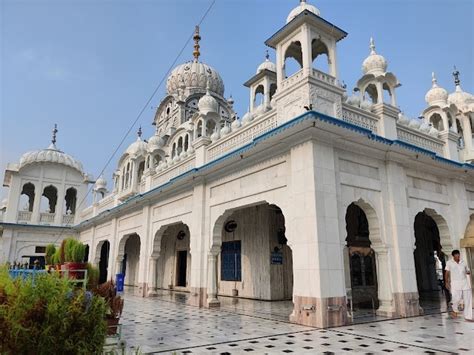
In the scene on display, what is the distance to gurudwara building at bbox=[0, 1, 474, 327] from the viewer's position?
7051mm

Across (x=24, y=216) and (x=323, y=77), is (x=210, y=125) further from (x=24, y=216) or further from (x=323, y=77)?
(x=24, y=216)

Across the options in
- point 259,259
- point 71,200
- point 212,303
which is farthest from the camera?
point 71,200

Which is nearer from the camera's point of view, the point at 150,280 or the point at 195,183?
the point at 195,183

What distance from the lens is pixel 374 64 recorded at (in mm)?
9117

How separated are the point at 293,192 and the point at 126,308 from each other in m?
5.90

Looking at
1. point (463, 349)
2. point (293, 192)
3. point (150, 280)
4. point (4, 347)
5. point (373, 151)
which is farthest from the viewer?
point (150, 280)

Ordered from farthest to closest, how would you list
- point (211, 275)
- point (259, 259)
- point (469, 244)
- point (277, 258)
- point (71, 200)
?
1. point (71, 200)
2. point (259, 259)
3. point (277, 258)
4. point (211, 275)
5. point (469, 244)

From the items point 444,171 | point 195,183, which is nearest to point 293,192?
point 195,183

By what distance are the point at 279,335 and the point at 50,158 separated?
21.0 meters

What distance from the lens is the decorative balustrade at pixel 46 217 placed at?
21750 millimetres

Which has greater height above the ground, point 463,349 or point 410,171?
point 410,171

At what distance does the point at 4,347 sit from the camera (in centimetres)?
289

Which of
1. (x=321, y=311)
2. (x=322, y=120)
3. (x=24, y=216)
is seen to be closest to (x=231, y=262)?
(x=321, y=311)

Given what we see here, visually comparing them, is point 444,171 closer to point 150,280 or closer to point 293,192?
A: point 293,192
